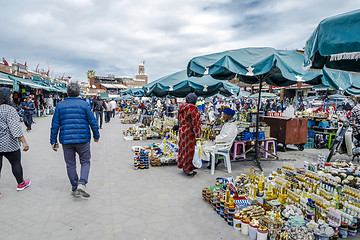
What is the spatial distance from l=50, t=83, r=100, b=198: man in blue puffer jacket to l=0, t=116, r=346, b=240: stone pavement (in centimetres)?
48

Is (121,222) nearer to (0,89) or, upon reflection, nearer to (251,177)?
(251,177)

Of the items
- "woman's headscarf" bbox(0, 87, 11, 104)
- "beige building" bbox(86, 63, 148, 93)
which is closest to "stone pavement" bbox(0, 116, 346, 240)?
"woman's headscarf" bbox(0, 87, 11, 104)

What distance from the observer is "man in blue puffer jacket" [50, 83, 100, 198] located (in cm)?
356

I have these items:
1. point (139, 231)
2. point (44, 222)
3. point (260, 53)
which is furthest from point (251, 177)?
point (44, 222)

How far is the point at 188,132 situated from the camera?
192 inches

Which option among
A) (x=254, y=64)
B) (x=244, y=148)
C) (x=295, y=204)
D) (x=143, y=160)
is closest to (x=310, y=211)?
(x=295, y=204)

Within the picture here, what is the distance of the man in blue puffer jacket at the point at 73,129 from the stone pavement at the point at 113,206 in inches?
18.8

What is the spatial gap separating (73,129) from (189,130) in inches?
93.3

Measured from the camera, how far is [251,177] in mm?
4090

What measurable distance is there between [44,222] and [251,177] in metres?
3.44

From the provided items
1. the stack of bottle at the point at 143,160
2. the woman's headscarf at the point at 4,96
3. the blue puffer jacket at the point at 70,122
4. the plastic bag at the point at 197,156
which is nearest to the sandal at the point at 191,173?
the plastic bag at the point at 197,156

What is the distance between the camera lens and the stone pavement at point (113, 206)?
2.83m

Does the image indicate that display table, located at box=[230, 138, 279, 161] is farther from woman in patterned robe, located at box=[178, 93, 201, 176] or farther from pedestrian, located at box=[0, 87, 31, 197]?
pedestrian, located at box=[0, 87, 31, 197]

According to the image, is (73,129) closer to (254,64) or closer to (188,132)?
(188,132)
